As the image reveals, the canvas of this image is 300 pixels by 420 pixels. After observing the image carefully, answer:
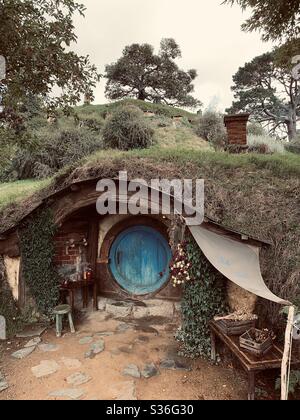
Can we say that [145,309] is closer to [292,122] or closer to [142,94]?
[292,122]

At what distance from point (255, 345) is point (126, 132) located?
427 inches

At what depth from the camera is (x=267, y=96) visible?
2423 cm

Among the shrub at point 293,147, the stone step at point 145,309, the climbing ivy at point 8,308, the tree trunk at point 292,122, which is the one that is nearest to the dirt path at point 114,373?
the climbing ivy at point 8,308

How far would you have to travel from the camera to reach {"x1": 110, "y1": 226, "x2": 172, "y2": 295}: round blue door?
745 cm

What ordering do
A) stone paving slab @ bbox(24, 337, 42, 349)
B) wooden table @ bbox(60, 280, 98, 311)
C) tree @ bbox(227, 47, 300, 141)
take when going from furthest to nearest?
tree @ bbox(227, 47, 300, 141)
wooden table @ bbox(60, 280, 98, 311)
stone paving slab @ bbox(24, 337, 42, 349)

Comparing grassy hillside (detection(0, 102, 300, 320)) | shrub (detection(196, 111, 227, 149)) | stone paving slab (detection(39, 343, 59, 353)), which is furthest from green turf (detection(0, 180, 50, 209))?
shrub (detection(196, 111, 227, 149))

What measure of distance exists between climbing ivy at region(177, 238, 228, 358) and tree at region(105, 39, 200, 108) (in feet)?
83.9

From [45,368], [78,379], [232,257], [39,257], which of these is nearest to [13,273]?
[39,257]

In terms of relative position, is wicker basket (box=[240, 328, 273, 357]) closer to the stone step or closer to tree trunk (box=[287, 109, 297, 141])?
the stone step

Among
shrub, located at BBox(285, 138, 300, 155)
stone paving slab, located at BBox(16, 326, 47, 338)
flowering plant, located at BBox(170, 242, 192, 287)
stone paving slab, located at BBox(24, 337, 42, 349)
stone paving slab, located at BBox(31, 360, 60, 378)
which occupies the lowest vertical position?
stone paving slab, located at BBox(31, 360, 60, 378)

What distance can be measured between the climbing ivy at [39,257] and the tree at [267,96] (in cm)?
2255

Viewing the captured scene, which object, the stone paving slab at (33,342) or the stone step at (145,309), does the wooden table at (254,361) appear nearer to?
Answer: the stone step at (145,309)

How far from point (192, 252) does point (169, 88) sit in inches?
1028
